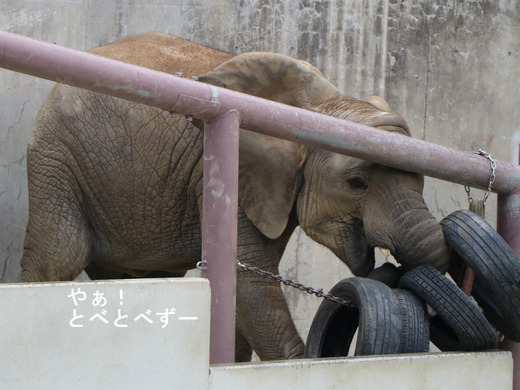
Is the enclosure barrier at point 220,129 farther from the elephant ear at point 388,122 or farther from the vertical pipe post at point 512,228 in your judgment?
the elephant ear at point 388,122

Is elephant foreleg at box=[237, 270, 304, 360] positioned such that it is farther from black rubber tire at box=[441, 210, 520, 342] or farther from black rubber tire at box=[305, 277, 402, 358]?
black rubber tire at box=[441, 210, 520, 342]

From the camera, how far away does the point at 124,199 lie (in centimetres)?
490

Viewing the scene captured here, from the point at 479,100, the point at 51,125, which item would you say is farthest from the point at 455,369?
the point at 479,100

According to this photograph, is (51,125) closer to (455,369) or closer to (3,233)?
(3,233)

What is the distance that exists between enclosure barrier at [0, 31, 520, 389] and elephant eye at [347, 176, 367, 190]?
539 mm

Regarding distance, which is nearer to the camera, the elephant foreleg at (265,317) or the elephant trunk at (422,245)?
the elephant trunk at (422,245)

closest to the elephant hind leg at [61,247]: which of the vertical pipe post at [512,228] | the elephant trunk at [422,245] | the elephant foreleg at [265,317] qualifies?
the elephant foreleg at [265,317]

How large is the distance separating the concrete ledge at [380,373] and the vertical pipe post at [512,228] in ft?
0.83

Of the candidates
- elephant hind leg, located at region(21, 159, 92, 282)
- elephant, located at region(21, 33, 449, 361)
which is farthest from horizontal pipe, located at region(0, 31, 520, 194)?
elephant hind leg, located at region(21, 159, 92, 282)

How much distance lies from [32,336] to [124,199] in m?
2.37

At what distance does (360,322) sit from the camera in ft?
11.2

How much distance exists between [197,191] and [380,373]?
69.1 inches

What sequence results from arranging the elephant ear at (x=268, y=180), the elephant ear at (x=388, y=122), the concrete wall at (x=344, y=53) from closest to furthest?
the elephant ear at (x=388, y=122)
the elephant ear at (x=268, y=180)
the concrete wall at (x=344, y=53)

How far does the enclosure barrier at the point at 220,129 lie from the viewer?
2785 millimetres
